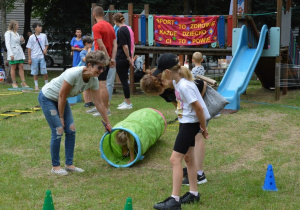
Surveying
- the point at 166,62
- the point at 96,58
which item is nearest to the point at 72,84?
the point at 96,58

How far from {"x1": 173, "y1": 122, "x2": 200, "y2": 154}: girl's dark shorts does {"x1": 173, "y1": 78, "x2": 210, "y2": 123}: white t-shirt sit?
6 cm

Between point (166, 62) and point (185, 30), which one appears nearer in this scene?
point (166, 62)

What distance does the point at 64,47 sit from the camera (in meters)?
22.9

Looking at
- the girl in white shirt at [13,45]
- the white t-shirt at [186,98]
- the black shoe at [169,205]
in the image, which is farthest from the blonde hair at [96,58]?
the girl in white shirt at [13,45]

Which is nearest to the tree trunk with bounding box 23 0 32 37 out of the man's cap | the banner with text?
the banner with text

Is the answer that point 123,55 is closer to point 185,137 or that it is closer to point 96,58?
point 96,58

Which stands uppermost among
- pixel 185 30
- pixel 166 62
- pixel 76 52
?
pixel 185 30

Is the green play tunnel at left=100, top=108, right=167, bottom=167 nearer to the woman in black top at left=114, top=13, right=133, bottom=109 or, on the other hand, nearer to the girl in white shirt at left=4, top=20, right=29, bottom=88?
the woman in black top at left=114, top=13, right=133, bottom=109

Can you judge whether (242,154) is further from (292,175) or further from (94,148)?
(94,148)

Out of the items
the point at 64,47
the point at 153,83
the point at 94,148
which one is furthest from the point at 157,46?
the point at 64,47

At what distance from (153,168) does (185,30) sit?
7237 mm

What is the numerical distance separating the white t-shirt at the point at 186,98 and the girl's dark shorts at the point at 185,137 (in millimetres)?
60

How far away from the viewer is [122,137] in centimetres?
595

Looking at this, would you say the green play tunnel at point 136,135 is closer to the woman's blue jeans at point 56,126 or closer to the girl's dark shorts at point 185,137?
the woman's blue jeans at point 56,126
